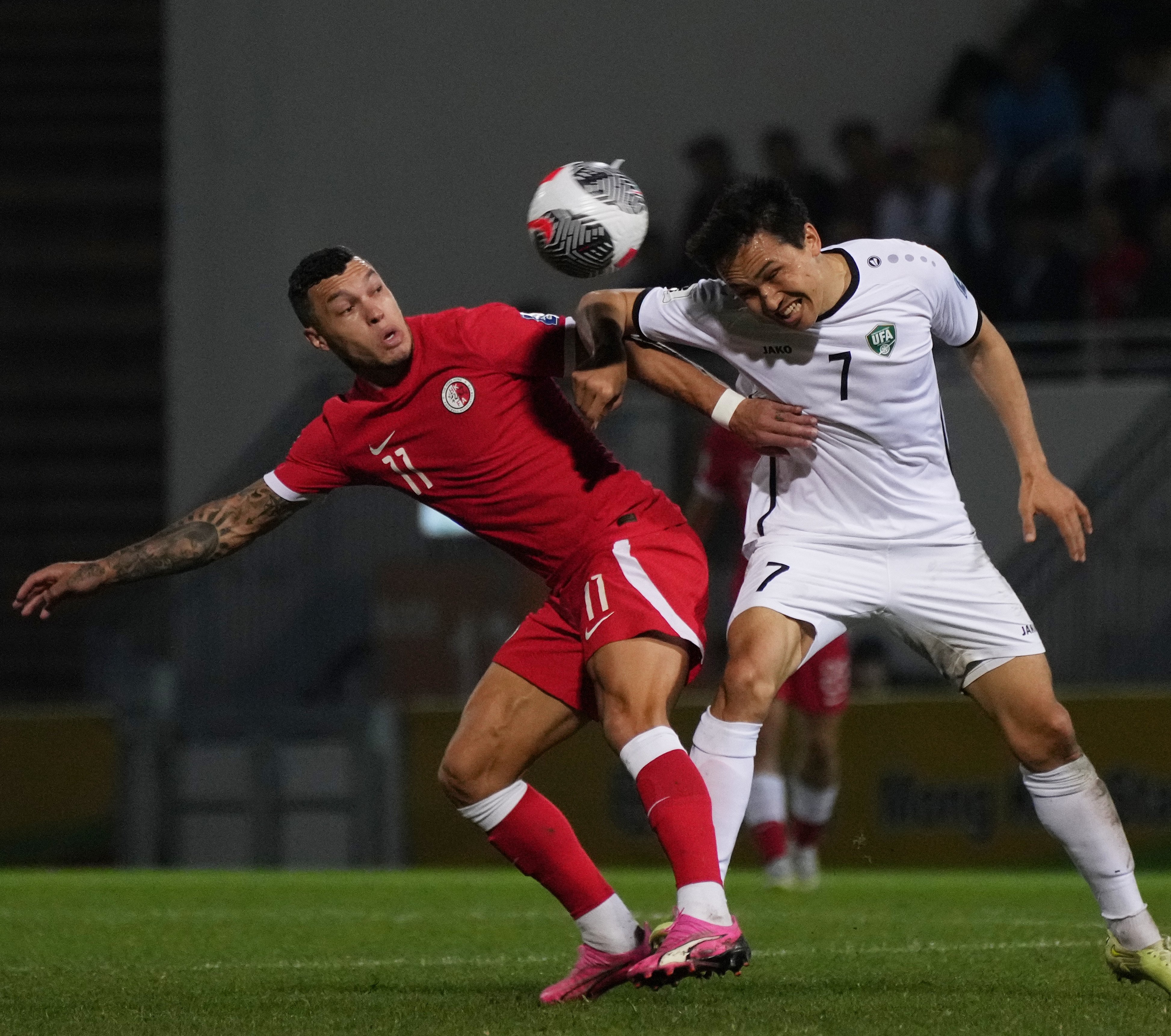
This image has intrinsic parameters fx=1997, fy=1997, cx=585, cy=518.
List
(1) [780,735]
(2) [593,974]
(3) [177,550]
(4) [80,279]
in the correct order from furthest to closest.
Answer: (4) [80,279], (1) [780,735], (3) [177,550], (2) [593,974]

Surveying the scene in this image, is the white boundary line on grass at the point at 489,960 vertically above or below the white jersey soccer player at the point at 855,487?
below

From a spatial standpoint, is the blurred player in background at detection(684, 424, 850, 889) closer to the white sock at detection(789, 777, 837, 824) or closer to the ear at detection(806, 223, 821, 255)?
the white sock at detection(789, 777, 837, 824)

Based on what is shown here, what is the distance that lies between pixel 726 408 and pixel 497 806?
4.01ft

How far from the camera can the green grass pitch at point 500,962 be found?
474 centimetres

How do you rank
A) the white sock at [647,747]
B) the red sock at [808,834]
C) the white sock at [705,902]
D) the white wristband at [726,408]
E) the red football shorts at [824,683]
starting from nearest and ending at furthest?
→ the white sock at [705,902] < the white sock at [647,747] < the white wristband at [726,408] < the red football shorts at [824,683] < the red sock at [808,834]

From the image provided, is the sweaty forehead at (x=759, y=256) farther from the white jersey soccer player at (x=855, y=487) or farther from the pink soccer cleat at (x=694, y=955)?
the pink soccer cleat at (x=694, y=955)

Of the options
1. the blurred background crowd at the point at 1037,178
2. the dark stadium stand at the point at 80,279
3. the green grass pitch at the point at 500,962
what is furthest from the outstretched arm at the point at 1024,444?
the dark stadium stand at the point at 80,279

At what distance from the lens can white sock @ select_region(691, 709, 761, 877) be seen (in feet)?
16.7

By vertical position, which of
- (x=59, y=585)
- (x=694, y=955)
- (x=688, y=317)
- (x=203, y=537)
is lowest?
(x=694, y=955)

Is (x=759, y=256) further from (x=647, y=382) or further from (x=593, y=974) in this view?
(x=593, y=974)

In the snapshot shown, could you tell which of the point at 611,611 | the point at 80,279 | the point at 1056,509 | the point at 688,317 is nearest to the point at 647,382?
the point at 688,317

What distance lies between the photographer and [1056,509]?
5.23 meters

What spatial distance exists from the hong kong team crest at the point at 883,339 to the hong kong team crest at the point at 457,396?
106cm

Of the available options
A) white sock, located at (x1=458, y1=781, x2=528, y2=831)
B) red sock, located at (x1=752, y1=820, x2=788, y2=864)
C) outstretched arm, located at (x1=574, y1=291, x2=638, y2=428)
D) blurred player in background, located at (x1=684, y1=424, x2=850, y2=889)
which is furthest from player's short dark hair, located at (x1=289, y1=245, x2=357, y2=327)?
red sock, located at (x1=752, y1=820, x2=788, y2=864)
